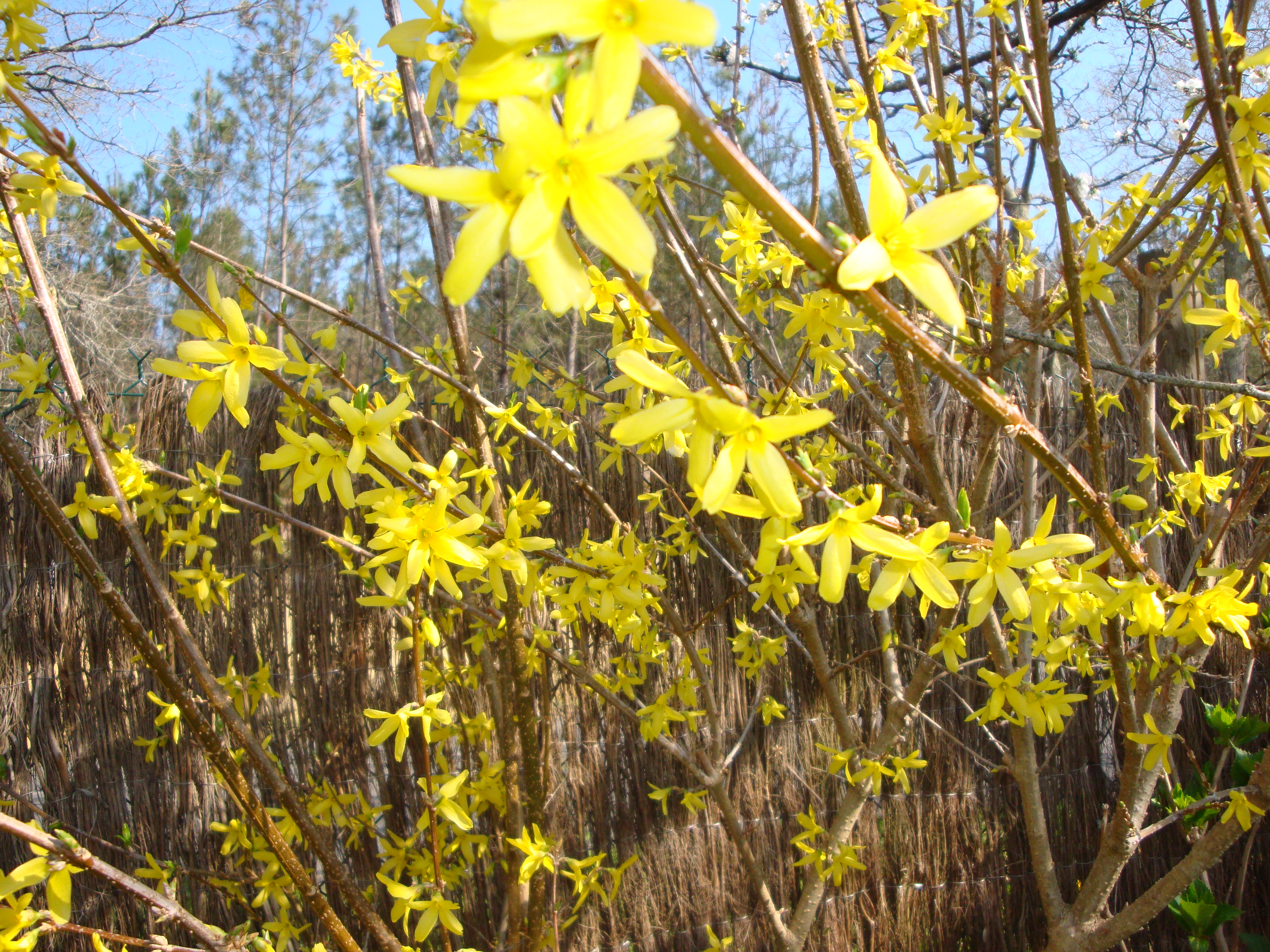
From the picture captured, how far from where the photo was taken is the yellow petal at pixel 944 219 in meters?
0.58

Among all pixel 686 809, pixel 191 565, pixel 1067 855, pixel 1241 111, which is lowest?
pixel 1067 855

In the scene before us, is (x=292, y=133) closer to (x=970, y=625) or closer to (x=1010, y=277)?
(x=1010, y=277)

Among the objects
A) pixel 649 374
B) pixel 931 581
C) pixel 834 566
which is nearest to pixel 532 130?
pixel 649 374

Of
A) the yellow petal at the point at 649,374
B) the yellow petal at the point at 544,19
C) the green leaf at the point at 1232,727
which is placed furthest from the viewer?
the green leaf at the point at 1232,727

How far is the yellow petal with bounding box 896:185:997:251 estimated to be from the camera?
22.7 inches

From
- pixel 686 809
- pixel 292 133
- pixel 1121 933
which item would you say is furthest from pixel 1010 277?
pixel 292 133

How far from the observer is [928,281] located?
0.59 metres

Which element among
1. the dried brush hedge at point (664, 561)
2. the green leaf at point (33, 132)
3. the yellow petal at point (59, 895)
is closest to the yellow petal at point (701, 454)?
the dried brush hedge at point (664, 561)

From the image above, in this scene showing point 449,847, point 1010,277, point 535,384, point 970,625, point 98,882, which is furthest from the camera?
point 535,384

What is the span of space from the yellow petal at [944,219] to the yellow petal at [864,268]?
6cm

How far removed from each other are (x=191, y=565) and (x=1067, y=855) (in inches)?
131

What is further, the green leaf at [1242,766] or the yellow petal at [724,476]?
the green leaf at [1242,766]

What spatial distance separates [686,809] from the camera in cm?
264

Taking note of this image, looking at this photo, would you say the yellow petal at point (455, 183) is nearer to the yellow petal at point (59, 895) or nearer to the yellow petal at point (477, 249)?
the yellow petal at point (477, 249)
